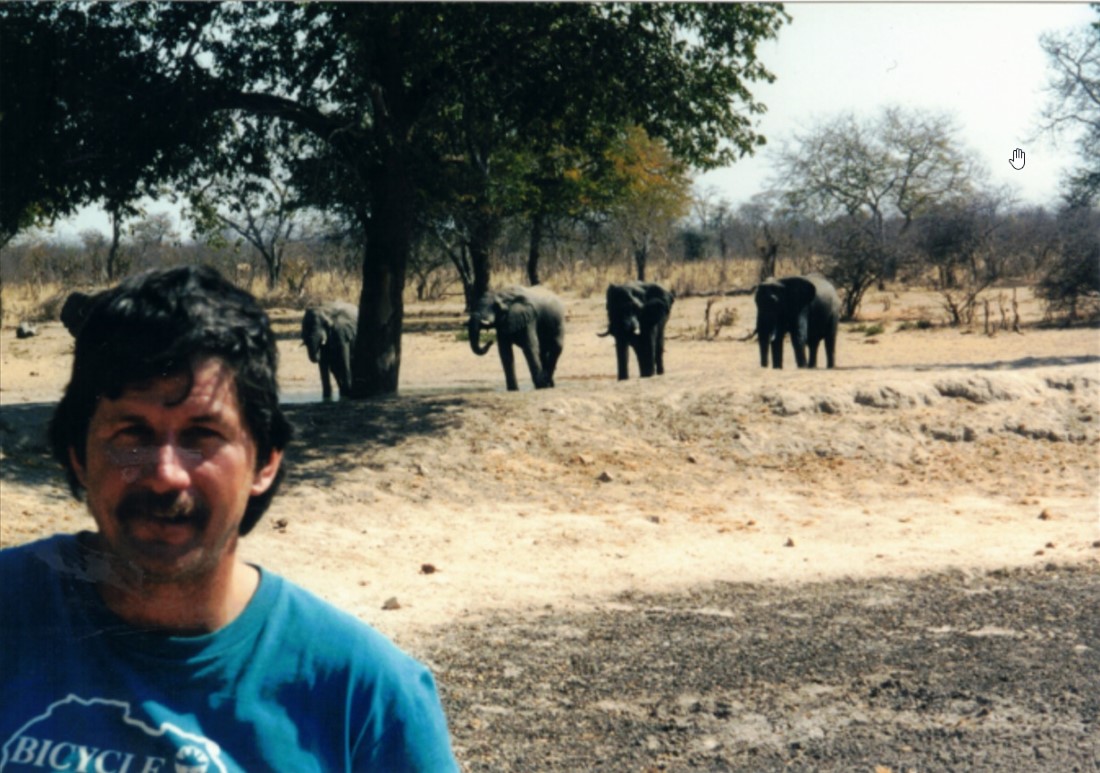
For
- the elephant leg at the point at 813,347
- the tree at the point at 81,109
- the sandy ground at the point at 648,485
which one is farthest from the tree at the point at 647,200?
the tree at the point at 81,109

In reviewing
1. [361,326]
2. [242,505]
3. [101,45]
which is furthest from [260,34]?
[242,505]

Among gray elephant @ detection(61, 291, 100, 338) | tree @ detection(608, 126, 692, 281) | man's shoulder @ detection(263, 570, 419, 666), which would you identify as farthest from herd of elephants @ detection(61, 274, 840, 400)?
man's shoulder @ detection(263, 570, 419, 666)

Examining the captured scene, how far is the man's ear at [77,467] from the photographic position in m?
1.68

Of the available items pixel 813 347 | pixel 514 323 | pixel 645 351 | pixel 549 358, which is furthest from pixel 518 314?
pixel 813 347

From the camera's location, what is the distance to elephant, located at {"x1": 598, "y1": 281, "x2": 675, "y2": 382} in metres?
19.4

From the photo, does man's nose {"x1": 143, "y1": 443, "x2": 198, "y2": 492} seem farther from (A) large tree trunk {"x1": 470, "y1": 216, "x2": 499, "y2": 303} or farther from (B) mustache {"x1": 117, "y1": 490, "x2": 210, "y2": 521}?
(A) large tree trunk {"x1": 470, "y1": 216, "x2": 499, "y2": 303}

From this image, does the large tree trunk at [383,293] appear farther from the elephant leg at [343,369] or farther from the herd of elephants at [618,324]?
the herd of elephants at [618,324]

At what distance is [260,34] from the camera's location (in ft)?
32.0

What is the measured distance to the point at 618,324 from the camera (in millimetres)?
19438

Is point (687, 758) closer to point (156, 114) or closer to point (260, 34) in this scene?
point (156, 114)

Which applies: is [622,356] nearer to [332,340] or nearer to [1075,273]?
[332,340]

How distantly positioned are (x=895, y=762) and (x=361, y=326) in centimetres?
997

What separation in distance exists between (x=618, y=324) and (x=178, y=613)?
706 inches

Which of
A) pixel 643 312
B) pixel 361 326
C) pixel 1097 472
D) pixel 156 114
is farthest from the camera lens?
pixel 643 312
